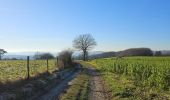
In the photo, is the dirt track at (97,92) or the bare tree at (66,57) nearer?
the dirt track at (97,92)

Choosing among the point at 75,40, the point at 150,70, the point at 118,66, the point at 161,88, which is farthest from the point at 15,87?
the point at 75,40

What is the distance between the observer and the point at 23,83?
23.3m

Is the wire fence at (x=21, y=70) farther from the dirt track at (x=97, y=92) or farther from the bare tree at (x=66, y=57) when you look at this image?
the bare tree at (x=66, y=57)

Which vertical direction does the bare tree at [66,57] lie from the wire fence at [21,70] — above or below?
above

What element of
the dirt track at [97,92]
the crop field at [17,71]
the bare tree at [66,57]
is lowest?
the dirt track at [97,92]

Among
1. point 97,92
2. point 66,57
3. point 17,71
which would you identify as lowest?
point 97,92

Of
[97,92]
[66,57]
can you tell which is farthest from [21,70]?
[66,57]

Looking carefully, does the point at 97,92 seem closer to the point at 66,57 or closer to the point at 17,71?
the point at 17,71

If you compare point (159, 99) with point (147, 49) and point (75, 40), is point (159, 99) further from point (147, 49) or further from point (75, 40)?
point (147, 49)

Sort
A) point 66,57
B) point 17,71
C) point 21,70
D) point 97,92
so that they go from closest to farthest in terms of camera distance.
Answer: point 97,92, point 17,71, point 21,70, point 66,57

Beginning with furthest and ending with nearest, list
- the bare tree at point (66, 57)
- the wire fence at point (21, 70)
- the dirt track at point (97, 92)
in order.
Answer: the bare tree at point (66, 57), the wire fence at point (21, 70), the dirt track at point (97, 92)

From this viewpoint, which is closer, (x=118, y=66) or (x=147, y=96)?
(x=147, y=96)

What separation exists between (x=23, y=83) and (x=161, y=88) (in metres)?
10.3

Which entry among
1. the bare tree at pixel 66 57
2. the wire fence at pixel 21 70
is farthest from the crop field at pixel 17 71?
the bare tree at pixel 66 57
